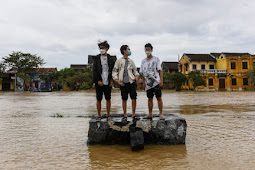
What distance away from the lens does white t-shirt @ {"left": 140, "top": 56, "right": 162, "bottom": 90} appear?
5027 mm

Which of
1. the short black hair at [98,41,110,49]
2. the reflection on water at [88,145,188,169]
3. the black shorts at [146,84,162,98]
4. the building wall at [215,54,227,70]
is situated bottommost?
the reflection on water at [88,145,188,169]

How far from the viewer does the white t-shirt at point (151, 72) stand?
16.5ft

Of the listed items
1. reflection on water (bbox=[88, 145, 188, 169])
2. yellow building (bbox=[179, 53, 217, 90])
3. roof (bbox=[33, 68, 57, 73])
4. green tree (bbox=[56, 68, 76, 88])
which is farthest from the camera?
roof (bbox=[33, 68, 57, 73])

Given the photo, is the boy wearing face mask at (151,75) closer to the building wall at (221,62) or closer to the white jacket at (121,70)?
the white jacket at (121,70)

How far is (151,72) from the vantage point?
505 centimetres

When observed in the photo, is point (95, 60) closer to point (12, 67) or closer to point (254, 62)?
point (254, 62)

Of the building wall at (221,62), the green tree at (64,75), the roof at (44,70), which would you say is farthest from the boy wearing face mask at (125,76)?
the roof at (44,70)

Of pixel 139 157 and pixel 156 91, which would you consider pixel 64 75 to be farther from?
pixel 139 157

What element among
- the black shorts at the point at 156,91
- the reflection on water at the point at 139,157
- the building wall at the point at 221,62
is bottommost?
the reflection on water at the point at 139,157

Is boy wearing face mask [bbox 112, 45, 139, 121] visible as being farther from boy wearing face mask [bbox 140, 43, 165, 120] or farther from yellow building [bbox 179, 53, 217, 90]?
yellow building [bbox 179, 53, 217, 90]

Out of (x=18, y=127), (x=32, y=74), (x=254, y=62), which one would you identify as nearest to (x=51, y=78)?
(x=32, y=74)

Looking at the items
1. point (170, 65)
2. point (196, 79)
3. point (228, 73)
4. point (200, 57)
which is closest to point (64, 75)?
point (170, 65)

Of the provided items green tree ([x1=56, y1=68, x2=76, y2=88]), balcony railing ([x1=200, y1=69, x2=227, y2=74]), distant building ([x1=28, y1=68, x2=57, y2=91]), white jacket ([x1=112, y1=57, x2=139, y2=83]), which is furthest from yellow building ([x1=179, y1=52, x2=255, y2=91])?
white jacket ([x1=112, y1=57, x2=139, y2=83])

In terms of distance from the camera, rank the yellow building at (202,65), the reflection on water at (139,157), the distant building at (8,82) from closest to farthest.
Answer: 1. the reflection on water at (139,157)
2. the yellow building at (202,65)
3. the distant building at (8,82)
